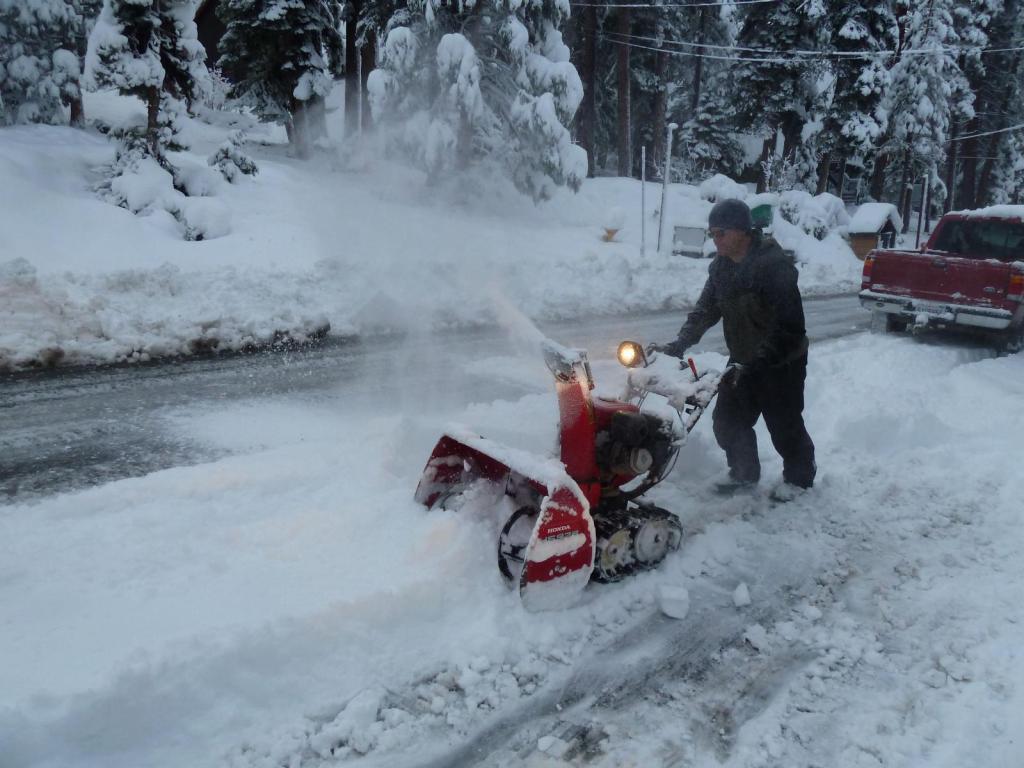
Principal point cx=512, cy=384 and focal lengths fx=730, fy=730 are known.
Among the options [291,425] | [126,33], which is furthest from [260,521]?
[126,33]

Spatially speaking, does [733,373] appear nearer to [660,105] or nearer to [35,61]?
[35,61]

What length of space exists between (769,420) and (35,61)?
22.8m

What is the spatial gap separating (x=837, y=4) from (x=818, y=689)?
→ 119ft

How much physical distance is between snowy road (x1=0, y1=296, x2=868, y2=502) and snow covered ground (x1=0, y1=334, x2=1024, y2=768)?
3.35 ft

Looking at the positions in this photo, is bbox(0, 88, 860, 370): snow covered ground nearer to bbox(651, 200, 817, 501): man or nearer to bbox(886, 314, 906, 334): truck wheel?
bbox(886, 314, 906, 334): truck wheel

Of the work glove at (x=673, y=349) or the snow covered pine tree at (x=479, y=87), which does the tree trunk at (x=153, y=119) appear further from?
the work glove at (x=673, y=349)

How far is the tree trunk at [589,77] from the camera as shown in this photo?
2973 cm

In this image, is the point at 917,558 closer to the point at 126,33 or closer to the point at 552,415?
the point at 552,415

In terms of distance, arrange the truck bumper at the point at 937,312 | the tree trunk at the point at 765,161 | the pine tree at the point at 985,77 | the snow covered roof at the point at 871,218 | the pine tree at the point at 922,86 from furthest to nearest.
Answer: the pine tree at the point at 985,77 < the pine tree at the point at 922,86 < the tree trunk at the point at 765,161 < the snow covered roof at the point at 871,218 < the truck bumper at the point at 937,312

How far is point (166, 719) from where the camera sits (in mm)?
2738

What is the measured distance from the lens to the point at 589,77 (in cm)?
3075

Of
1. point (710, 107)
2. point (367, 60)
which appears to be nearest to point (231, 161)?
point (367, 60)

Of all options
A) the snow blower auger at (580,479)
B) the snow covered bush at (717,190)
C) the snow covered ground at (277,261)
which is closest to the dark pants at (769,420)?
the snow blower auger at (580,479)

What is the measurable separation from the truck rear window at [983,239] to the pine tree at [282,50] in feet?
60.7
